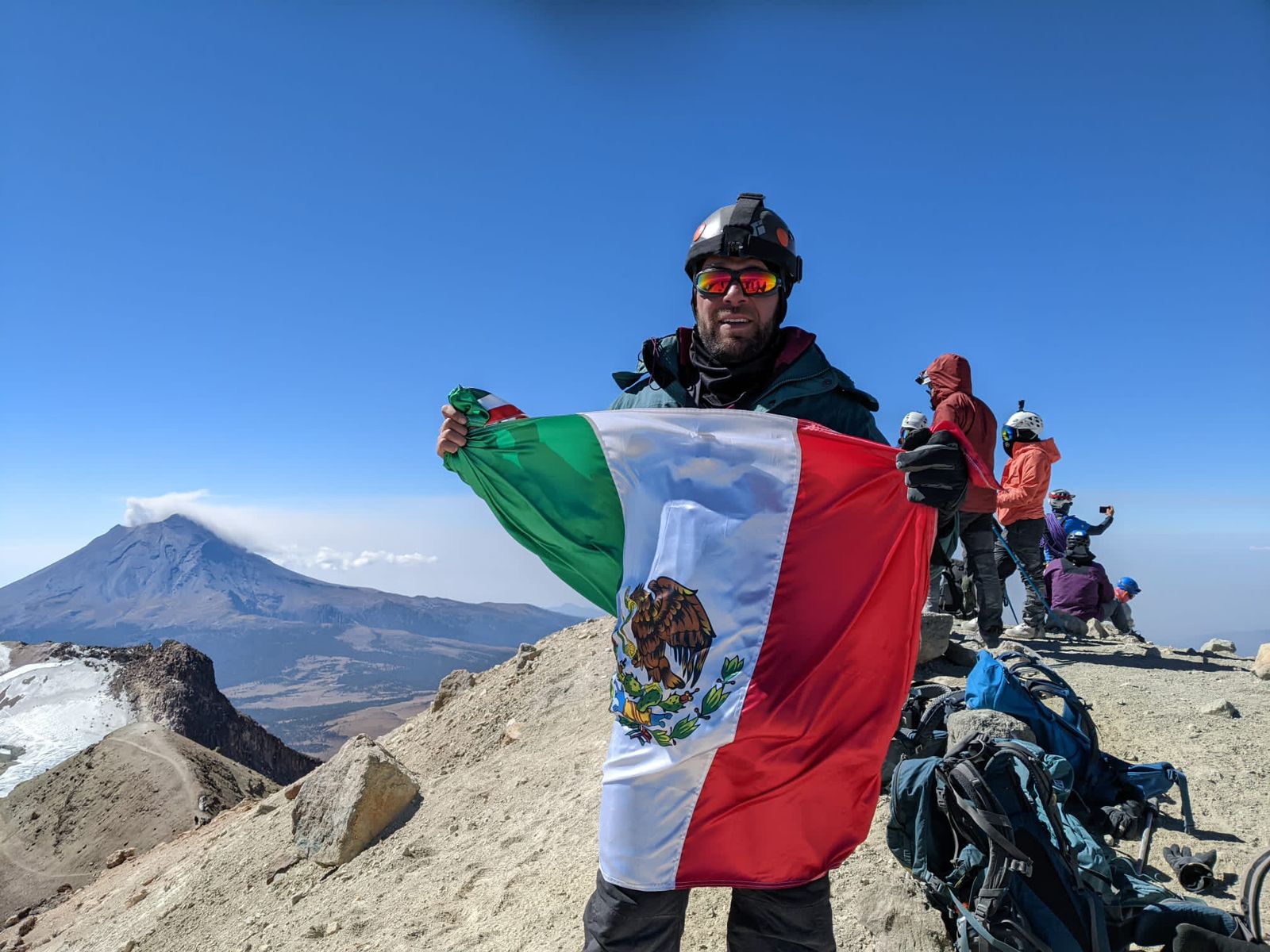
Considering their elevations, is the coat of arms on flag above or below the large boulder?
above

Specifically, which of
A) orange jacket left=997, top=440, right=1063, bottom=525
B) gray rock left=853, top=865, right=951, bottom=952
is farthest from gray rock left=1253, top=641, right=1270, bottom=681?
gray rock left=853, top=865, right=951, bottom=952

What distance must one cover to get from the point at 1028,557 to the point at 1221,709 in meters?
2.96

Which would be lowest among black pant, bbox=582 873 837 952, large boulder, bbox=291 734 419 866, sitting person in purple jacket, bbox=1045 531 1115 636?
large boulder, bbox=291 734 419 866

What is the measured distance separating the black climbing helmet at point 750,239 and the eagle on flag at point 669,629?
4.32ft

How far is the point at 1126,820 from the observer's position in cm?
410

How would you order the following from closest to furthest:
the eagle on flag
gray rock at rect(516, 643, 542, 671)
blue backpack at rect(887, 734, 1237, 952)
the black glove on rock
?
the eagle on flag < the black glove on rock < blue backpack at rect(887, 734, 1237, 952) < gray rock at rect(516, 643, 542, 671)

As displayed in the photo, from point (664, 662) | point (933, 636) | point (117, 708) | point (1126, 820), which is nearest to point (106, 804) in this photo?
point (117, 708)

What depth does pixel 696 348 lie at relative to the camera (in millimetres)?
3174

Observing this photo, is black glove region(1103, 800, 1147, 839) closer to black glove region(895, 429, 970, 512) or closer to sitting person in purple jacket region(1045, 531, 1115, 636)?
black glove region(895, 429, 970, 512)

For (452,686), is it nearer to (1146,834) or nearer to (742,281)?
(1146,834)

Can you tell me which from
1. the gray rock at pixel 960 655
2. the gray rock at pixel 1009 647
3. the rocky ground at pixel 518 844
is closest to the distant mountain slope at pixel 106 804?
the rocky ground at pixel 518 844

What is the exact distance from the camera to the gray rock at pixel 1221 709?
6191mm

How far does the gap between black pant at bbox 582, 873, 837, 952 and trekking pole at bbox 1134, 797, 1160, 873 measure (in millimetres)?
2529

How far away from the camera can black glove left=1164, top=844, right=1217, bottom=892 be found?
148 inches
